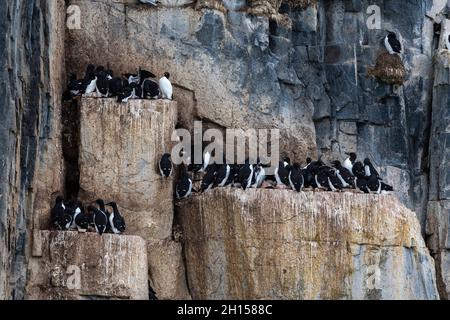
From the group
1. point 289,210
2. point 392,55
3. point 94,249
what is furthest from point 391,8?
point 94,249

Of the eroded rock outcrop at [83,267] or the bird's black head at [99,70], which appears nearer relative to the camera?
the eroded rock outcrop at [83,267]

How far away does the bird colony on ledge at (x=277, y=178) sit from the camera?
4316 cm

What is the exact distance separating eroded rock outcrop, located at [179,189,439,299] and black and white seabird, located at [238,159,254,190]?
0.62 ft

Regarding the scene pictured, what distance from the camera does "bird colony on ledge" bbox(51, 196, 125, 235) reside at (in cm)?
4194

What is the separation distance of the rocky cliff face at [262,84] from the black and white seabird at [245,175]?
72.3 inches

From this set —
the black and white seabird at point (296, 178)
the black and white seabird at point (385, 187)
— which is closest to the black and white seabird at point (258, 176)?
the black and white seabird at point (296, 178)

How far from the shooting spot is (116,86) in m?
43.3

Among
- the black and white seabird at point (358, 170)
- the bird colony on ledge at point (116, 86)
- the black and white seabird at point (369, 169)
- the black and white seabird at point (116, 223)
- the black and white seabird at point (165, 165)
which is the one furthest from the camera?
the black and white seabird at point (369, 169)

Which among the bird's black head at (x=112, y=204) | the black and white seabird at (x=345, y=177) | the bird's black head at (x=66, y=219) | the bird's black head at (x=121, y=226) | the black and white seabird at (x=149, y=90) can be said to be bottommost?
the bird's black head at (x=121, y=226)

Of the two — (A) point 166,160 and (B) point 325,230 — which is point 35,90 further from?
(B) point 325,230

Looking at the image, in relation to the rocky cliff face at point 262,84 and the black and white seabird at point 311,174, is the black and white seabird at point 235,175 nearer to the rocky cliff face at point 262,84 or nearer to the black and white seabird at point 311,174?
the black and white seabird at point 311,174

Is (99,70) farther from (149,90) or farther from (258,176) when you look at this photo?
(258,176)

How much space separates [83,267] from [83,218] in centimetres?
102

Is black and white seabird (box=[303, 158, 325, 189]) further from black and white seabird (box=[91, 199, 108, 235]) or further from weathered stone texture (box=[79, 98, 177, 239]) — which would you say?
black and white seabird (box=[91, 199, 108, 235])
